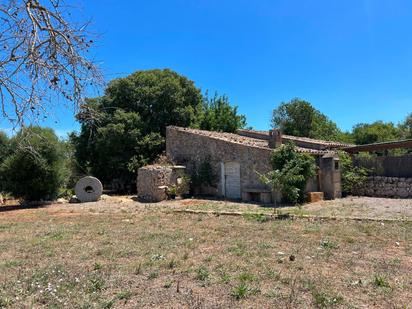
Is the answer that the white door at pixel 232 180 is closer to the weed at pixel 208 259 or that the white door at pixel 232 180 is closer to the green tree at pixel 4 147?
the green tree at pixel 4 147

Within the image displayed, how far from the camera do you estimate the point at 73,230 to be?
10.7 meters

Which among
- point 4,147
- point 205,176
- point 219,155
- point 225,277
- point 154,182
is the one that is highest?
point 4,147

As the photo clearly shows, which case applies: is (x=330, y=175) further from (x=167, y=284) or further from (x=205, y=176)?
(x=167, y=284)

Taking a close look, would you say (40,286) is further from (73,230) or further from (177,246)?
(73,230)

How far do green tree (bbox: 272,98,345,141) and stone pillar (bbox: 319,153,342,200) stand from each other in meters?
17.9

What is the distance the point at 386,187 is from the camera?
19.2 metres

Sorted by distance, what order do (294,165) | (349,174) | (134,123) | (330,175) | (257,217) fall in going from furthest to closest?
1. (134,123)
2. (349,174)
3. (330,175)
4. (294,165)
5. (257,217)

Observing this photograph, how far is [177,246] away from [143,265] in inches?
61.6

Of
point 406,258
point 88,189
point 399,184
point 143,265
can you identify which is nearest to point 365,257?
point 406,258

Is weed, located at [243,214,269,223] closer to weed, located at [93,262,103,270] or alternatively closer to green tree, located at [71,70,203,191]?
weed, located at [93,262,103,270]

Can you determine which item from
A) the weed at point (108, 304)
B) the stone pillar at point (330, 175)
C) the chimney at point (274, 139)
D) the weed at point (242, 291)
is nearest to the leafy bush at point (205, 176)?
the chimney at point (274, 139)

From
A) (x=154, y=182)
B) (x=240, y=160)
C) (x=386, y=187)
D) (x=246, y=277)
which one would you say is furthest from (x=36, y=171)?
(x=386, y=187)

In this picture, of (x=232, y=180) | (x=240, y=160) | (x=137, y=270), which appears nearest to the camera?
(x=137, y=270)

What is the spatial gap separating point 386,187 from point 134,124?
15.8 meters
